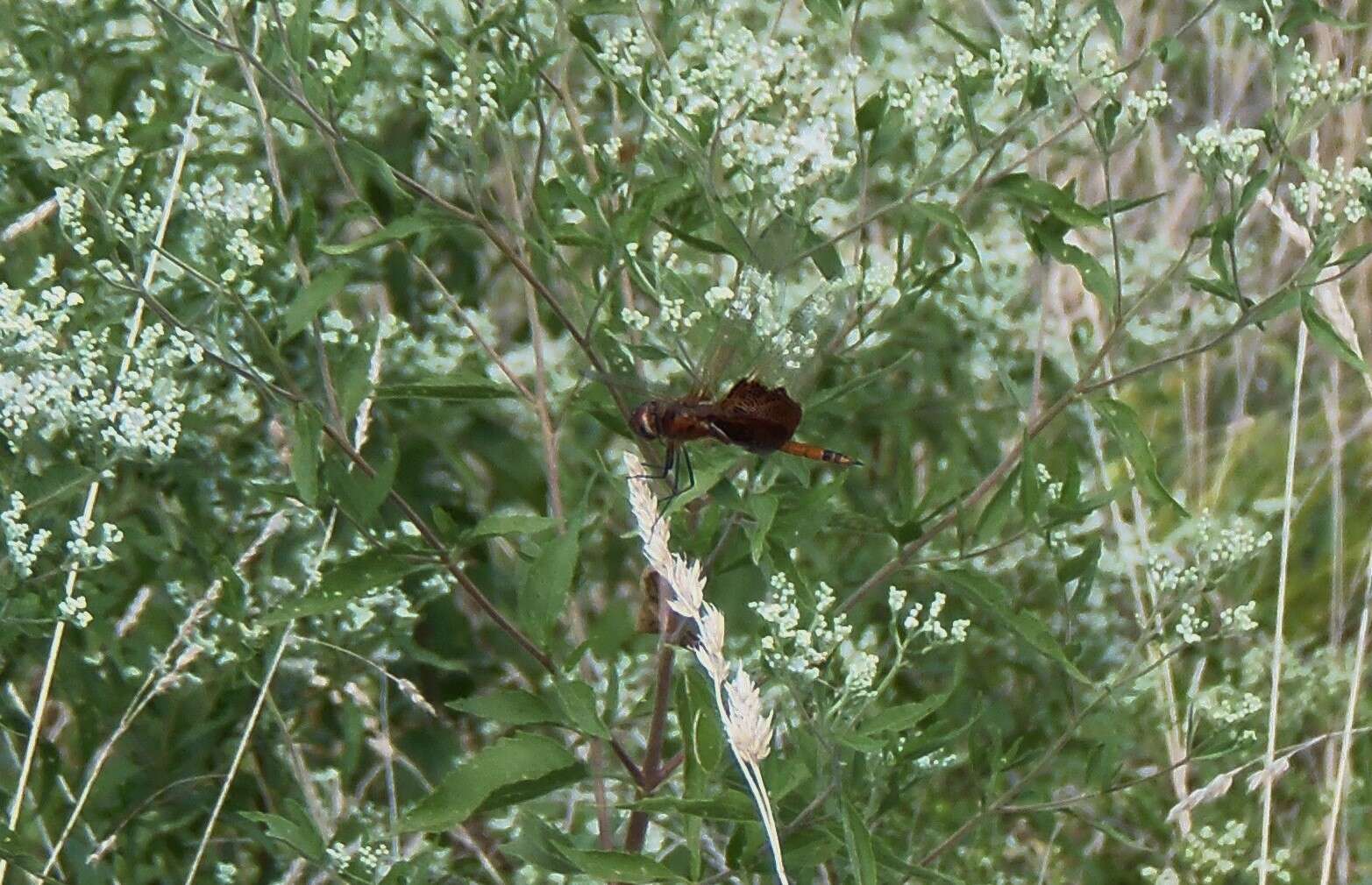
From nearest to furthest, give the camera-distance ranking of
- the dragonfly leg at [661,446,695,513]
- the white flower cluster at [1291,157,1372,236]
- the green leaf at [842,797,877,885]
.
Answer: the green leaf at [842,797,877,885]
the white flower cluster at [1291,157,1372,236]
the dragonfly leg at [661,446,695,513]

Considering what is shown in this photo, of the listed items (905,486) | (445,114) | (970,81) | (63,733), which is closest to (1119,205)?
(970,81)

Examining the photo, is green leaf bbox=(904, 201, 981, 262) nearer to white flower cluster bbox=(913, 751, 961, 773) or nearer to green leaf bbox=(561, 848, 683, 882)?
white flower cluster bbox=(913, 751, 961, 773)

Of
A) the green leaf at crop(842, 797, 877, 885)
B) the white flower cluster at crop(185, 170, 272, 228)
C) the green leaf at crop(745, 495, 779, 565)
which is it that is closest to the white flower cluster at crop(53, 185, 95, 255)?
the white flower cluster at crop(185, 170, 272, 228)

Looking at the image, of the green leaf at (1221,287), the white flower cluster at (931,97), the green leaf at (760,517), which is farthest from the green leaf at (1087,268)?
the green leaf at (760,517)

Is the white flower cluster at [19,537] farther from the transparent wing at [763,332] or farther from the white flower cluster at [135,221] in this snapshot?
the transparent wing at [763,332]

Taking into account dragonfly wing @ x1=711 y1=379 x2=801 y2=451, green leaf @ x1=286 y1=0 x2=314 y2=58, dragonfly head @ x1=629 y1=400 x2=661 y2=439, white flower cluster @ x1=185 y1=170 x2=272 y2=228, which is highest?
green leaf @ x1=286 y1=0 x2=314 y2=58

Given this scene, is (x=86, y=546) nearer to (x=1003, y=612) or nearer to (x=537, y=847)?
(x=537, y=847)

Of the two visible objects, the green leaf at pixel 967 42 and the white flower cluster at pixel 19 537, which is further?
the green leaf at pixel 967 42
